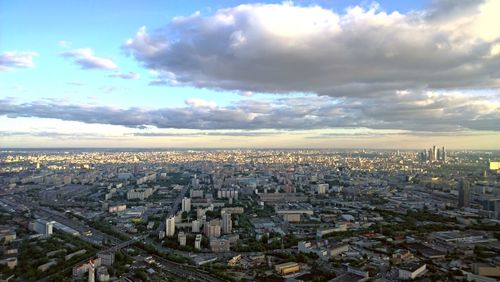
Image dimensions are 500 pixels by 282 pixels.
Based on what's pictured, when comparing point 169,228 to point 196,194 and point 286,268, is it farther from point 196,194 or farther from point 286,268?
point 196,194

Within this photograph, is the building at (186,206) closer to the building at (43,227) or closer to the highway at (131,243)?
the highway at (131,243)

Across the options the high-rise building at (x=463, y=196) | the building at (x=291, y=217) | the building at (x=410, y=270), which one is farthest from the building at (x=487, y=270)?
the high-rise building at (x=463, y=196)

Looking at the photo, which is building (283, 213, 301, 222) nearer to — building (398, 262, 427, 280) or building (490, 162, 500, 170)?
building (398, 262, 427, 280)

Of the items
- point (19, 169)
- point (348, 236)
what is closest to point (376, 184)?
point (348, 236)

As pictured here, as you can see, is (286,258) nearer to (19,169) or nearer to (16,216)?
(16,216)

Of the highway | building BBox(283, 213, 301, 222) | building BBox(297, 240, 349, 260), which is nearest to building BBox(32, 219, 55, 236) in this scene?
the highway
